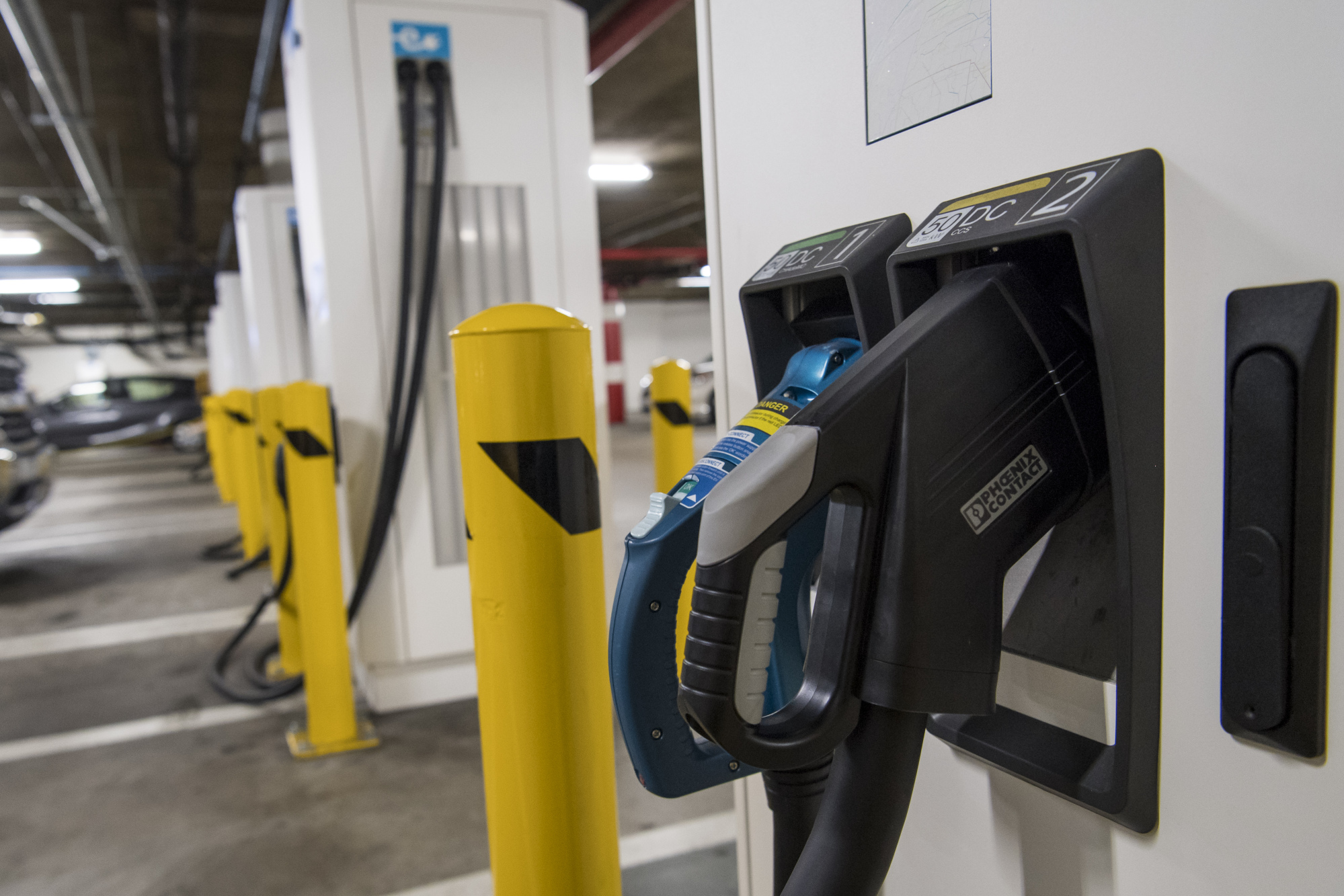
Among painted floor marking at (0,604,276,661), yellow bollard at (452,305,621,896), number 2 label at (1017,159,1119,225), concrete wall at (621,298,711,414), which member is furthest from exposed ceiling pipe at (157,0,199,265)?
concrete wall at (621,298,711,414)

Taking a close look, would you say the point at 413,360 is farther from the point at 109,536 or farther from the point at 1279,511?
the point at 109,536

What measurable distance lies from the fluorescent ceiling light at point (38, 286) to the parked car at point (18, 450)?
13291 millimetres

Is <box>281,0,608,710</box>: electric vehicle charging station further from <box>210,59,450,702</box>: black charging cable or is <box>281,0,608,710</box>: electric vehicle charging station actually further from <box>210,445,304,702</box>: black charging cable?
<box>210,445,304,702</box>: black charging cable

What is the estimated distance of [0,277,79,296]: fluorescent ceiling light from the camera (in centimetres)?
1612

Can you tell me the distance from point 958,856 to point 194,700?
318 cm

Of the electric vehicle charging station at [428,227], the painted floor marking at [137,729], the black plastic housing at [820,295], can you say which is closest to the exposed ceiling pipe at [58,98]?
the electric vehicle charging station at [428,227]

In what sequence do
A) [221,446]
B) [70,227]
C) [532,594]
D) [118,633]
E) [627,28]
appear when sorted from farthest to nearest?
[70,227] → [221,446] → [627,28] → [118,633] → [532,594]

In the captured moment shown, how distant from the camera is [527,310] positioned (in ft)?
3.47

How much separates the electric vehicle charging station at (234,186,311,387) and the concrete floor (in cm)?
207

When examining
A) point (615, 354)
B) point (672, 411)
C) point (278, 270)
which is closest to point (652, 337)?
point (615, 354)

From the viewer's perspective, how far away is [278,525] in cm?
302

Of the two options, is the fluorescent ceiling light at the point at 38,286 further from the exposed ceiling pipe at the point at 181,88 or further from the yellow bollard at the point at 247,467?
the yellow bollard at the point at 247,467

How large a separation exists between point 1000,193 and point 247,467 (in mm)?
5178

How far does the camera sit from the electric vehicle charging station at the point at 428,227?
Answer: 9.05 feet
